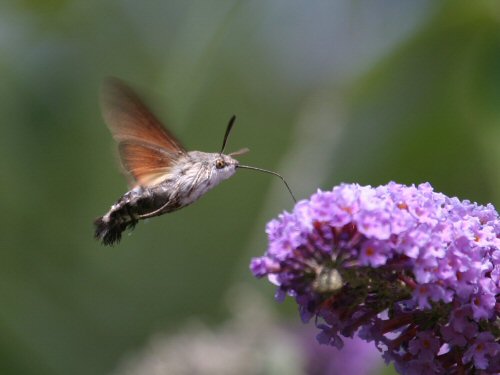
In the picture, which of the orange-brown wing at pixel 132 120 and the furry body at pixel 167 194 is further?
the orange-brown wing at pixel 132 120

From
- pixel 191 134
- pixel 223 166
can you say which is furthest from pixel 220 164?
pixel 191 134

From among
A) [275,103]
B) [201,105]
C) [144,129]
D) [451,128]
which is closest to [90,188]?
[201,105]

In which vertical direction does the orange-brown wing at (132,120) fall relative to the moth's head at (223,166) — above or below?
above

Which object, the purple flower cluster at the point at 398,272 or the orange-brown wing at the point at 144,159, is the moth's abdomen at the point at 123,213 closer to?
the orange-brown wing at the point at 144,159

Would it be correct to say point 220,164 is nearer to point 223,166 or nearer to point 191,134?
point 223,166

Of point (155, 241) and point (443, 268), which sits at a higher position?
point (155, 241)

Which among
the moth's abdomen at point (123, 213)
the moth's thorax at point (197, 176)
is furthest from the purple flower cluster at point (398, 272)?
the moth's abdomen at point (123, 213)

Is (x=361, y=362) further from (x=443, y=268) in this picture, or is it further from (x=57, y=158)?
(x=443, y=268)
